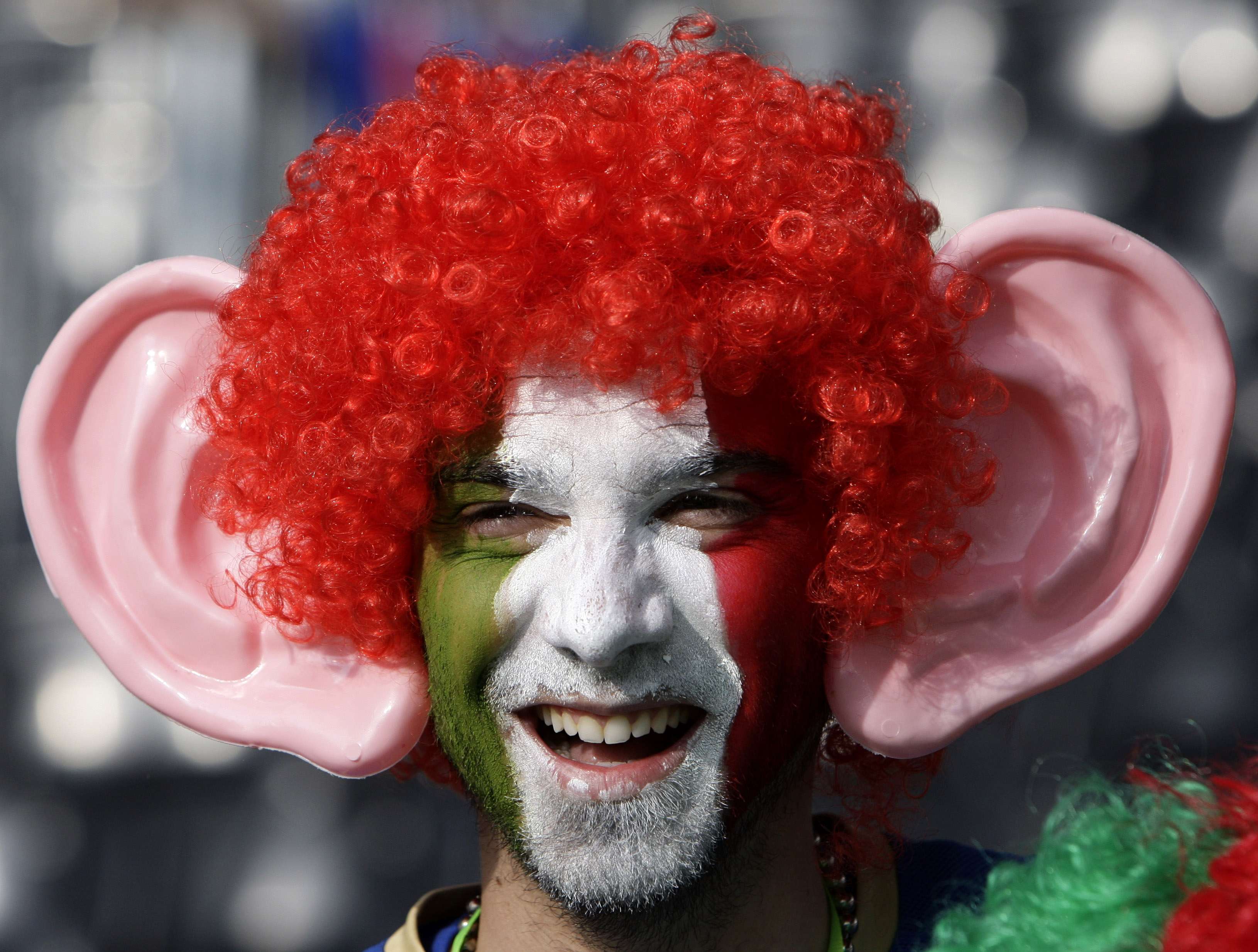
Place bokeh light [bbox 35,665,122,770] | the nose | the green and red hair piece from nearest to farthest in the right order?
the green and red hair piece
the nose
bokeh light [bbox 35,665,122,770]

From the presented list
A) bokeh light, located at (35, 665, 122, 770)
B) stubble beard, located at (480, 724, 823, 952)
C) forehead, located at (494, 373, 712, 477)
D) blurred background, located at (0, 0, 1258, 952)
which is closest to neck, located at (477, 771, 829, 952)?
stubble beard, located at (480, 724, 823, 952)

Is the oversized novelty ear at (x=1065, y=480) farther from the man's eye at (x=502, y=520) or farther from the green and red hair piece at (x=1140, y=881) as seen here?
the man's eye at (x=502, y=520)

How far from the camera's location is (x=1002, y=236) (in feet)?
4.72

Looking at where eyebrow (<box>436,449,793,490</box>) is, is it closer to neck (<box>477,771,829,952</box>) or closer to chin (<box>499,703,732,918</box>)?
chin (<box>499,703,732,918</box>)

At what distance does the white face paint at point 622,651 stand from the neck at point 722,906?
0.32ft

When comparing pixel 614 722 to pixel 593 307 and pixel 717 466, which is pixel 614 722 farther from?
pixel 593 307

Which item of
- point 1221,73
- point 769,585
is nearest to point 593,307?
point 769,585

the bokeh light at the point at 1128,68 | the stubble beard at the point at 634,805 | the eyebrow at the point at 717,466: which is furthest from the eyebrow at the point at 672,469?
the bokeh light at the point at 1128,68

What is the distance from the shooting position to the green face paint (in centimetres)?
139

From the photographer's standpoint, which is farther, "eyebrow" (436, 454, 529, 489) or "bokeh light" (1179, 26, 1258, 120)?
"bokeh light" (1179, 26, 1258, 120)

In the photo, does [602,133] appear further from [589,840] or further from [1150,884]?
[1150,884]

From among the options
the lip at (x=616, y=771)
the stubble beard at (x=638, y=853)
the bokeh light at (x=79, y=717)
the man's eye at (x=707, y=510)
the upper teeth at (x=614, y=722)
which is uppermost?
the man's eye at (x=707, y=510)

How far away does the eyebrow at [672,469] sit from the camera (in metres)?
1.34

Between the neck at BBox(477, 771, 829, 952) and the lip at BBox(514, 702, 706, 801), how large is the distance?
13 cm
